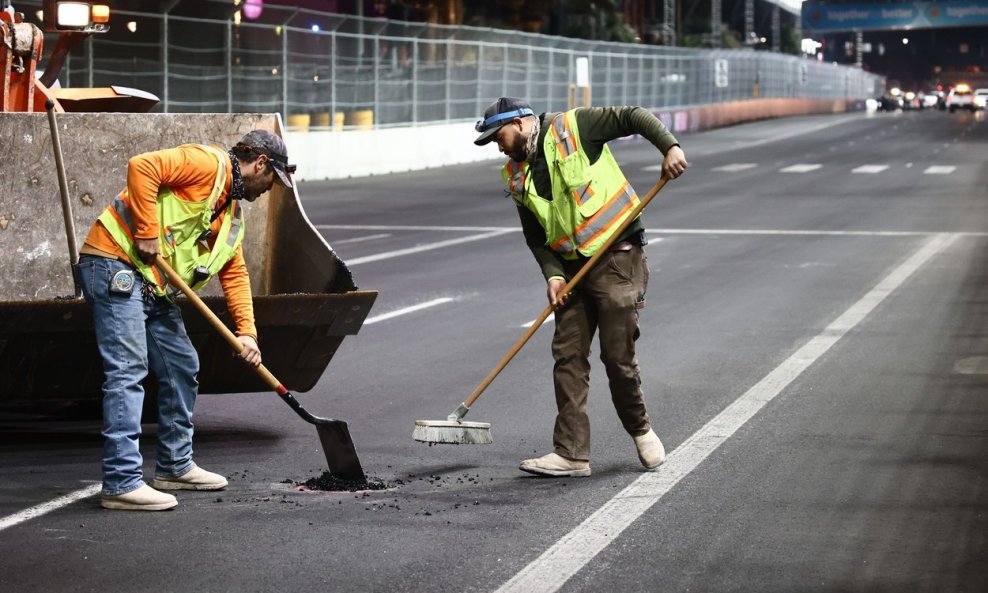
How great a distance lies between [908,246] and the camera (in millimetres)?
17906

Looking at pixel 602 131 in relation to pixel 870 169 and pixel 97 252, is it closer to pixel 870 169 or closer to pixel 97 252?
pixel 97 252

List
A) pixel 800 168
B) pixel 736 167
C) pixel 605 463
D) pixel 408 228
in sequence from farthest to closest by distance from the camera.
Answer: pixel 736 167
pixel 800 168
pixel 408 228
pixel 605 463

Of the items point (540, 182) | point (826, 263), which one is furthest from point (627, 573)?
point (826, 263)

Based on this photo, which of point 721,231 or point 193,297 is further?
point 721,231

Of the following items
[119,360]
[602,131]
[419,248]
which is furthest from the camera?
[419,248]

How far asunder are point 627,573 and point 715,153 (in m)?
37.3

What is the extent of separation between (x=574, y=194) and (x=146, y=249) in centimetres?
187

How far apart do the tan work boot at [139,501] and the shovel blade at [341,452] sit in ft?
2.38

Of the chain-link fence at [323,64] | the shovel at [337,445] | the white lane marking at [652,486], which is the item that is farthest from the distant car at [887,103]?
the shovel at [337,445]

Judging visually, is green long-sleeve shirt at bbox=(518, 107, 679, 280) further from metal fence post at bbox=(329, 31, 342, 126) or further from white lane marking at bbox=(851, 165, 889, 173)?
white lane marking at bbox=(851, 165, 889, 173)

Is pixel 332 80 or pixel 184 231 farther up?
pixel 332 80

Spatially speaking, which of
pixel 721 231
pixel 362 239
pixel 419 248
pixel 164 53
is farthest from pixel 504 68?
pixel 419 248

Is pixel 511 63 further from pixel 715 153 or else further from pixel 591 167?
pixel 591 167

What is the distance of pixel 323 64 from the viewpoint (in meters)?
31.8
